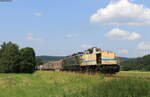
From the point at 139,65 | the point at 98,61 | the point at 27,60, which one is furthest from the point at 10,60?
the point at 98,61

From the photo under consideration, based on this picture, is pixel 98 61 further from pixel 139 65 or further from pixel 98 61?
pixel 139 65

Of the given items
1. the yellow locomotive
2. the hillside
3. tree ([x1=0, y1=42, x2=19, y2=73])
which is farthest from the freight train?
tree ([x1=0, y1=42, x2=19, y2=73])

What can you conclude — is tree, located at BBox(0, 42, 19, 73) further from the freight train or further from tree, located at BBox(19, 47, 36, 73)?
the freight train

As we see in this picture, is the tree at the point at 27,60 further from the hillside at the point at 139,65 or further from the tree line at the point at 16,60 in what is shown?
the hillside at the point at 139,65

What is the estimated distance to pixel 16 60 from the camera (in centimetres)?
8069

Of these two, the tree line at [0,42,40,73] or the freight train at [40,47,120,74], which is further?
the tree line at [0,42,40,73]

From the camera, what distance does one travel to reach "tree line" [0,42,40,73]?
3137 inches

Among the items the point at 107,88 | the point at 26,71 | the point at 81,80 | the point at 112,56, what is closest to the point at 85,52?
the point at 112,56

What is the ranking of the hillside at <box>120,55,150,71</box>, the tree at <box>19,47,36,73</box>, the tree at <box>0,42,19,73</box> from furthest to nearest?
the tree at <box>19,47,36,73</box>, the tree at <box>0,42,19,73</box>, the hillside at <box>120,55,150,71</box>

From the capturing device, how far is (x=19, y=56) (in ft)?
271

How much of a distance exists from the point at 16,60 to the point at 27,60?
4.20 meters

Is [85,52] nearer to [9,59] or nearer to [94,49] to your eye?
[94,49]

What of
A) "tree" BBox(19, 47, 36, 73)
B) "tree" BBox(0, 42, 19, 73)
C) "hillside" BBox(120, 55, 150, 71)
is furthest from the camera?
"tree" BBox(19, 47, 36, 73)

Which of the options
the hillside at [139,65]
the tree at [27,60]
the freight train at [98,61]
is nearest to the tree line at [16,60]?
the tree at [27,60]
